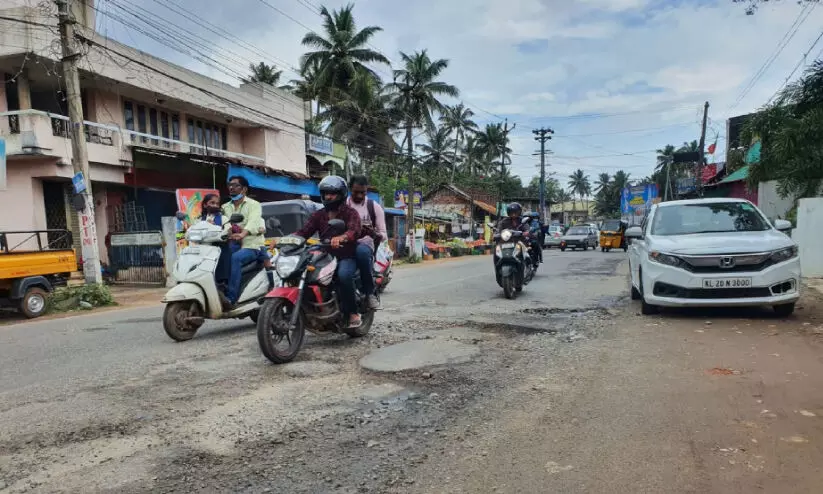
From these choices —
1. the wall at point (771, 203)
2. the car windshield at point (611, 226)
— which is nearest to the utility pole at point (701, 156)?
the car windshield at point (611, 226)

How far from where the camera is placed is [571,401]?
3.76 m

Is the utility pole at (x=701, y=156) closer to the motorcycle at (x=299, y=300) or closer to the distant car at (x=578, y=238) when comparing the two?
the distant car at (x=578, y=238)

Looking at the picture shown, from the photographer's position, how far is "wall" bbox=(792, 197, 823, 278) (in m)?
11.0

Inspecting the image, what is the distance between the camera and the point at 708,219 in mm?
7352

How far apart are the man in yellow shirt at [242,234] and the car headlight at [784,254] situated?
19.1 feet

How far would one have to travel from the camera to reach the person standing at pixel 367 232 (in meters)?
5.59

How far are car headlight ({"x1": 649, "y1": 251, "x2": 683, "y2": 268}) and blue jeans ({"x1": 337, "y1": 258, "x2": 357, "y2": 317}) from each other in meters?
3.68

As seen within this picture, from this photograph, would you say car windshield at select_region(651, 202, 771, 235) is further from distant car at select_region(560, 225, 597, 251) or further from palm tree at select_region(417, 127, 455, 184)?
palm tree at select_region(417, 127, 455, 184)

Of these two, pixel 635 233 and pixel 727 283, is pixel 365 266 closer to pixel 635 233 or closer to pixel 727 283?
pixel 727 283

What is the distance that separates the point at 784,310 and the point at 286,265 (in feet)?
19.0

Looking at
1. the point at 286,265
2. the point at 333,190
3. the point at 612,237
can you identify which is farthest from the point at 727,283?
the point at 612,237

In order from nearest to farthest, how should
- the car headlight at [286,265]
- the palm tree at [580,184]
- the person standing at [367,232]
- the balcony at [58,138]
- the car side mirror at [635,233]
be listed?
the car headlight at [286,265], the person standing at [367,232], the car side mirror at [635,233], the balcony at [58,138], the palm tree at [580,184]

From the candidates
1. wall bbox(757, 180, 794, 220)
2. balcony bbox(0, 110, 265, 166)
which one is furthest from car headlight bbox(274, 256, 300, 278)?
wall bbox(757, 180, 794, 220)

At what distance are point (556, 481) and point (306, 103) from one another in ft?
89.3
